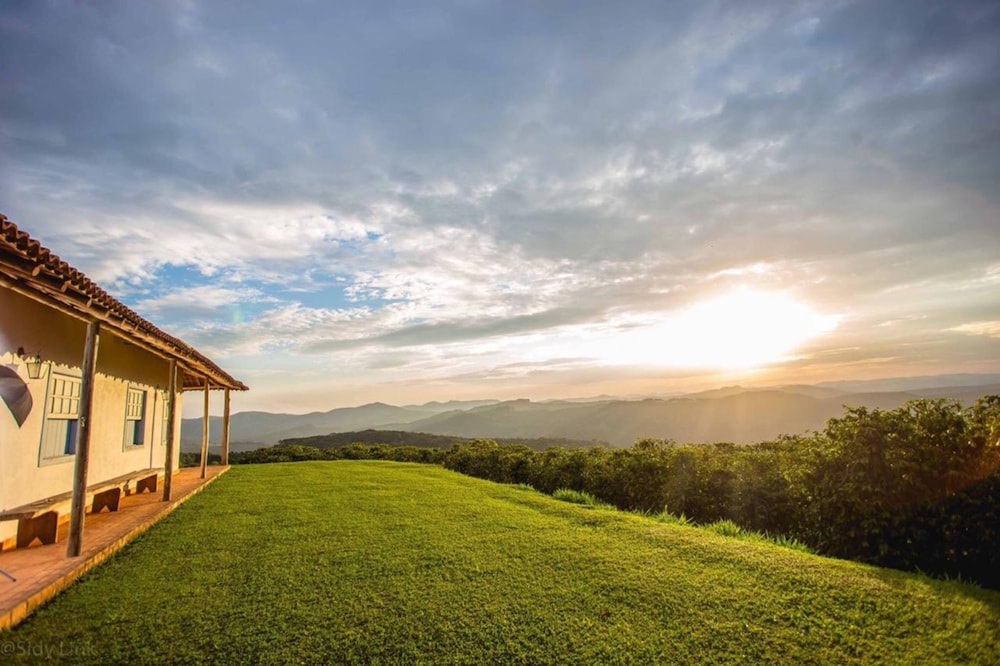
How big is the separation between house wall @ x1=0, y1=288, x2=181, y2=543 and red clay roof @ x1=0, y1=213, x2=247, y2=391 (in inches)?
46.8

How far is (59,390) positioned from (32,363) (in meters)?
0.90

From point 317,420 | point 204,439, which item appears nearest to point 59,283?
point 204,439

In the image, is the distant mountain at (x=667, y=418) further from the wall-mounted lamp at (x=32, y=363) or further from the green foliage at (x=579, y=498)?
the wall-mounted lamp at (x=32, y=363)

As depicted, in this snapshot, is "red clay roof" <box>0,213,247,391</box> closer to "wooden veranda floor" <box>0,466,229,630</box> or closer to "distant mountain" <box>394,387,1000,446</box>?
"wooden veranda floor" <box>0,466,229,630</box>

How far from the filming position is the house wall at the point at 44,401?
5633 millimetres

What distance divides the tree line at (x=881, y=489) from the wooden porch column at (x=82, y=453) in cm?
803

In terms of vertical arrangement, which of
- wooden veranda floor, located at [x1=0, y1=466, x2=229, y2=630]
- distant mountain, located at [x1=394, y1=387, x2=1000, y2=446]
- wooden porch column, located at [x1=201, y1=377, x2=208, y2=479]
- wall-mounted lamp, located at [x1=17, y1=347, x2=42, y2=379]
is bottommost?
distant mountain, located at [x1=394, y1=387, x2=1000, y2=446]

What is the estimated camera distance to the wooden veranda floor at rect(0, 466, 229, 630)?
381 centimetres

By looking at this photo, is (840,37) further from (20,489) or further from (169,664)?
(20,489)

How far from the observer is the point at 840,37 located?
21.7 feet

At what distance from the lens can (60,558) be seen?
4.98 meters

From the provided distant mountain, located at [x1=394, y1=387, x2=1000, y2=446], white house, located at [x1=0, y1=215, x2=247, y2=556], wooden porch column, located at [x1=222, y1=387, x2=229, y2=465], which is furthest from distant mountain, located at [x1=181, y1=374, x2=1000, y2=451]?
white house, located at [x1=0, y1=215, x2=247, y2=556]

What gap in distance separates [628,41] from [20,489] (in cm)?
1123

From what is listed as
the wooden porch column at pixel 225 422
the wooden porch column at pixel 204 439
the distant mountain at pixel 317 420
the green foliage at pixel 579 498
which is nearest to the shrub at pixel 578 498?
the green foliage at pixel 579 498
